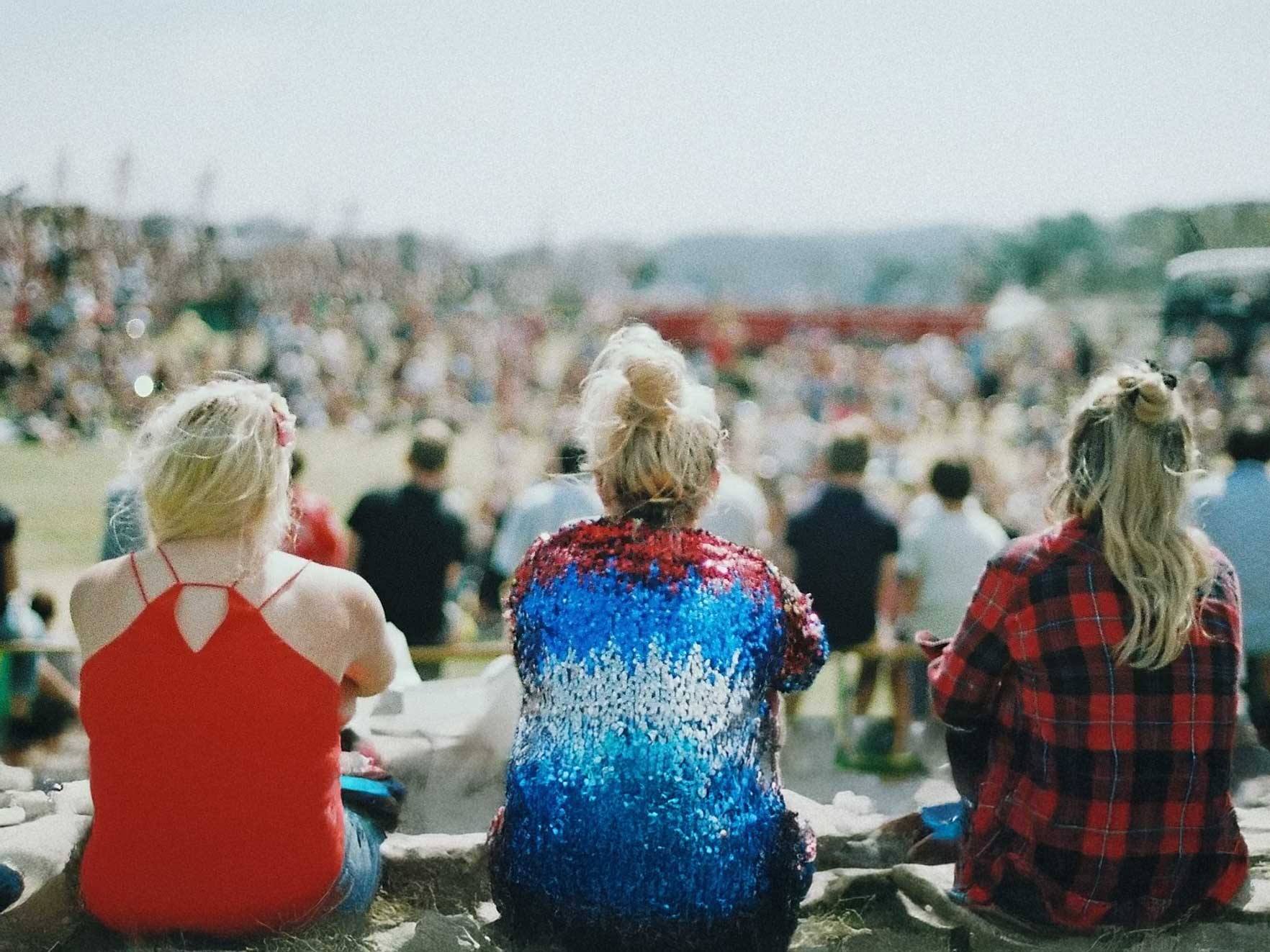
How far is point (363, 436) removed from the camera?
16609 millimetres

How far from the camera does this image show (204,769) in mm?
2041

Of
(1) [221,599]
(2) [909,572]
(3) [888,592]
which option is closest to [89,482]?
(3) [888,592]

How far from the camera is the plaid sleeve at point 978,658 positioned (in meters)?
2.30

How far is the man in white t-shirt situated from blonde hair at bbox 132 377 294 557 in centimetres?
315

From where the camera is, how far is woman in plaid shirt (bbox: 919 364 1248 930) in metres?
2.21

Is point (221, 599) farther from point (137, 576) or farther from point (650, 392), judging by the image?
point (650, 392)

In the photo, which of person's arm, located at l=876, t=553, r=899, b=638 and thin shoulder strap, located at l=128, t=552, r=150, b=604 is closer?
thin shoulder strap, located at l=128, t=552, r=150, b=604

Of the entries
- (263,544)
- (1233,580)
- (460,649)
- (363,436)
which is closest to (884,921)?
(1233,580)

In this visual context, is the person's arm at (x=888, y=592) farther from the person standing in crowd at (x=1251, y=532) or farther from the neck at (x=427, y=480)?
the neck at (x=427, y=480)

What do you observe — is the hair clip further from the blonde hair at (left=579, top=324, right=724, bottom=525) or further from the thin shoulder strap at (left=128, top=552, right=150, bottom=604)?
the thin shoulder strap at (left=128, top=552, right=150, bottom=604)

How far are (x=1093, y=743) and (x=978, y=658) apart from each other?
243mm

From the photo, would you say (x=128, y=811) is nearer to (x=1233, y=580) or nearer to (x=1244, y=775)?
(x=1233, y=580)

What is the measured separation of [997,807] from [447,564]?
10.8ft

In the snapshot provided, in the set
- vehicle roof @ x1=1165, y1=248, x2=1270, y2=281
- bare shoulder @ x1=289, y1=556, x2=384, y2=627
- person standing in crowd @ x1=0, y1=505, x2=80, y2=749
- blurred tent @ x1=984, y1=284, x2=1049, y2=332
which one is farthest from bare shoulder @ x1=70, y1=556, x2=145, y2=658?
blurred tent @ x1=984, y1=284, x2=1049, y2=332
